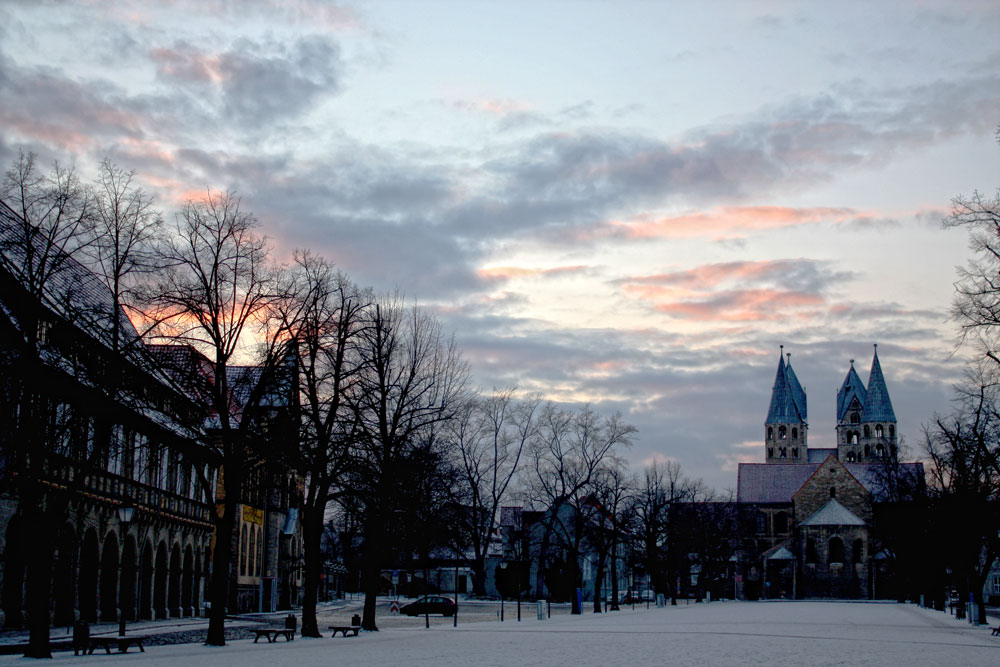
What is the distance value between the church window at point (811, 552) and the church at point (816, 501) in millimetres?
118

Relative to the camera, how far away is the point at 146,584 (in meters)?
50.6

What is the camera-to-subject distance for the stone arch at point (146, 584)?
4947 centimetres

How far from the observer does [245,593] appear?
215 feet

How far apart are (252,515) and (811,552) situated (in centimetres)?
8618

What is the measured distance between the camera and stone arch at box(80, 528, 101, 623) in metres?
42.4

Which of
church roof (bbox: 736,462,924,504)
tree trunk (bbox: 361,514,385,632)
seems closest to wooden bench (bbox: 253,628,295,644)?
tree trunk (bbox: 361,514,385,632)

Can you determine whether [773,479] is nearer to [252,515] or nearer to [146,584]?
[252,515]

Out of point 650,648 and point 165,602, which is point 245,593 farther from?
point 650,648

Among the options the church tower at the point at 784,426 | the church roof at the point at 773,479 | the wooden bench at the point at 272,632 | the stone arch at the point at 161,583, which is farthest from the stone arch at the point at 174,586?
the church tower at the point at 784,426

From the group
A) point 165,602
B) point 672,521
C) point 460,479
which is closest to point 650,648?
point 165,602

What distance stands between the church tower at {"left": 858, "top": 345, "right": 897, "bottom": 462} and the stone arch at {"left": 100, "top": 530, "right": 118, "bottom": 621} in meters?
145

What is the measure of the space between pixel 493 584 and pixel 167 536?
218ft

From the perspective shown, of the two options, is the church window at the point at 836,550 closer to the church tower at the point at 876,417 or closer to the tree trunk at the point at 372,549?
the church tower at the point at 876,417

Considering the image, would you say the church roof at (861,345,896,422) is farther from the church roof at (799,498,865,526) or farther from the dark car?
the dark car
